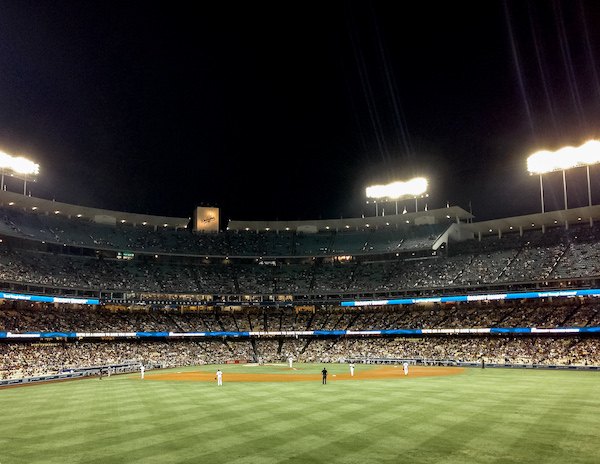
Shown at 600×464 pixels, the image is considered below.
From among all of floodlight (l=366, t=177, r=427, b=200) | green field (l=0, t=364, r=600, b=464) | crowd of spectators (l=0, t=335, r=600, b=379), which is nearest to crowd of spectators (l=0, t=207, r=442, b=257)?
floodlight (l=366, t=177, r=427, b=200)

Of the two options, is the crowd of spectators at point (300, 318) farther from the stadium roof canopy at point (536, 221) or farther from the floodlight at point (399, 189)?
the floodlight at point (399, 189)

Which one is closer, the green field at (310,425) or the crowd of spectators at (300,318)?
the green field at (310,425)

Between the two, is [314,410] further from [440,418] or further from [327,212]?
[327,212]

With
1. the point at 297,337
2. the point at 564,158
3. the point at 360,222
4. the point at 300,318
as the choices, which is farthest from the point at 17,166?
the point at 564,158

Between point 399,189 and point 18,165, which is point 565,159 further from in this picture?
point 18,165

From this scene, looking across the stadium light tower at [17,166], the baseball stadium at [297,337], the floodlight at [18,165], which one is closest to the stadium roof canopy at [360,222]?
the baseball stadium at [297,337]

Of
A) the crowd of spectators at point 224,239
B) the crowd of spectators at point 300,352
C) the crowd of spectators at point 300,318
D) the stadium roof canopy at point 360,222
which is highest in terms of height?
the stadium roof canopy at point 360,222
